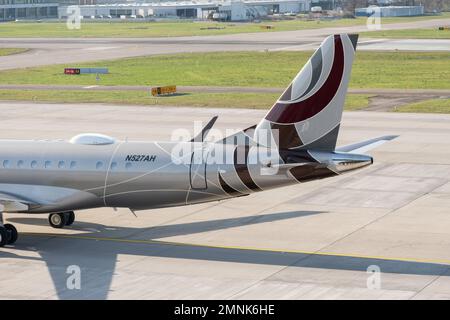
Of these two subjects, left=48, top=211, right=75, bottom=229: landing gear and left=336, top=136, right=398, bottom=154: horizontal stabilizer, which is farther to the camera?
left=48, top=211, right=75, bottom=229: landing gear

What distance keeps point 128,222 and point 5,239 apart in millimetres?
6523

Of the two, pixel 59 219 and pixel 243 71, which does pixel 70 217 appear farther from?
pixel 243 71

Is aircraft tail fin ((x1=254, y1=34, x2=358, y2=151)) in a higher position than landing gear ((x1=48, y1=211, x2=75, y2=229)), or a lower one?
higher

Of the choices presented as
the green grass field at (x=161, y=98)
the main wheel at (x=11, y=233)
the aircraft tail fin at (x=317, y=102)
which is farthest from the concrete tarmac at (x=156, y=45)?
the aircraft tail fin at (x=317, y=102)

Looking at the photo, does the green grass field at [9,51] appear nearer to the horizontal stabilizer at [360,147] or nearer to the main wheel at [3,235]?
the main wheel at [3,235]

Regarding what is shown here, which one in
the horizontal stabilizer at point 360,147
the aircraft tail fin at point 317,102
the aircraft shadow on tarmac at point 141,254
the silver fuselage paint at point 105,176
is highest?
the aircraft tail fin at point 317,102

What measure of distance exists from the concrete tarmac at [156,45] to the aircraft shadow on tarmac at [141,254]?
85804 mm

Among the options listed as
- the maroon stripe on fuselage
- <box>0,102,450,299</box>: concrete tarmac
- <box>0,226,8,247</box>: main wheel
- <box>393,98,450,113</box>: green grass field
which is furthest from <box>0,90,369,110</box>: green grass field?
<box>0,226,8,247</box>: main wheel

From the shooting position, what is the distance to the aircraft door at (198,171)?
126 ft

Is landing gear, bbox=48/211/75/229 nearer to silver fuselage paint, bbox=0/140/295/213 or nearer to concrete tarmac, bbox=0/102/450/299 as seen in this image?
concrete tarmac, bbox=0/102/450/299

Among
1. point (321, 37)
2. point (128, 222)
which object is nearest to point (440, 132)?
point (128, 222)

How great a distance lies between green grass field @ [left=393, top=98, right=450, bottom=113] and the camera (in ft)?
265

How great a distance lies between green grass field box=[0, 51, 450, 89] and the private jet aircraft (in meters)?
60.8
